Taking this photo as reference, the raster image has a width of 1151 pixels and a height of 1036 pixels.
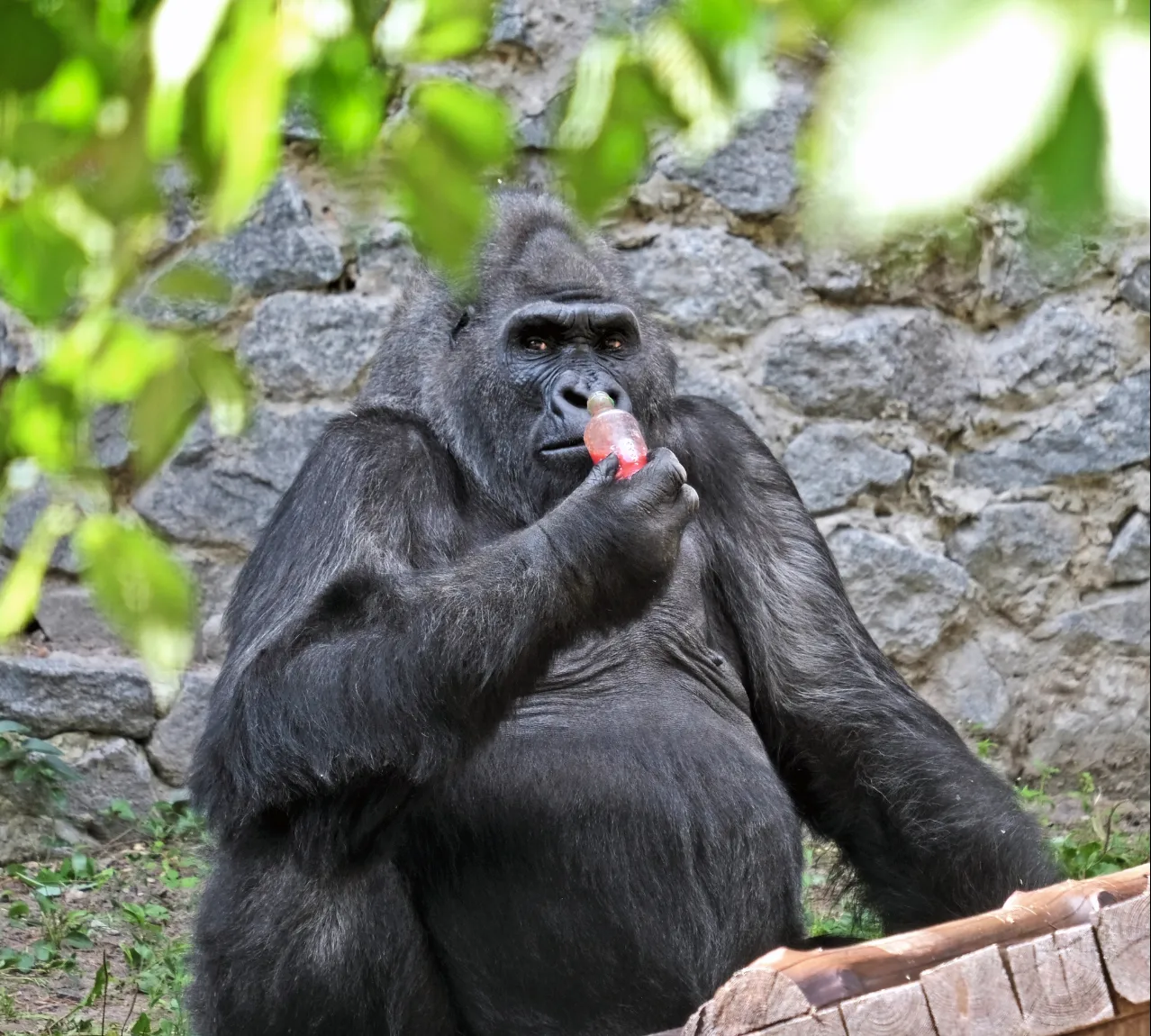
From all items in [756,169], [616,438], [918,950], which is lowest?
[918,950]

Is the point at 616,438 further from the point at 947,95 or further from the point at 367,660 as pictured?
the point at 947,95

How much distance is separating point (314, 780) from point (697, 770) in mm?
718

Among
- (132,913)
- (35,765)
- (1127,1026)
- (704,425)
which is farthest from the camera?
(35,765)

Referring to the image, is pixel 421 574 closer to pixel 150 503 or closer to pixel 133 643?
pixel 133 643

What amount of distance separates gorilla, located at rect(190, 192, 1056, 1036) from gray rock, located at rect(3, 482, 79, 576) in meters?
1.54

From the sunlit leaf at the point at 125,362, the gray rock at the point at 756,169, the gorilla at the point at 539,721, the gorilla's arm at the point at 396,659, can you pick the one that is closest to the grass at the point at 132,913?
the gorilla at the point at 539,721

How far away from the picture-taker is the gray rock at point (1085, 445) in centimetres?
493

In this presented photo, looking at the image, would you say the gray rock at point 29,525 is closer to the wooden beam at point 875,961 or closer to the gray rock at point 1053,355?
the gray rock at point 1053,355

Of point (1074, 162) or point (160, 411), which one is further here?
point (160, 411)

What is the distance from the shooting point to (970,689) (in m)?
4.95

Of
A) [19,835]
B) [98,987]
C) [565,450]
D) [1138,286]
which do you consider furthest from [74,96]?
[1138,286]

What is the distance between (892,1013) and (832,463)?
3.05 meters

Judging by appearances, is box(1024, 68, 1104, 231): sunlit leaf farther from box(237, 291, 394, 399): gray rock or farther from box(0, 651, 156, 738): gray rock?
box(0, 651, 156, 738): gray rock

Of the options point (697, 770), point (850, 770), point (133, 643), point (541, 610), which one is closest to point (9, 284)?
point (133, 643)
